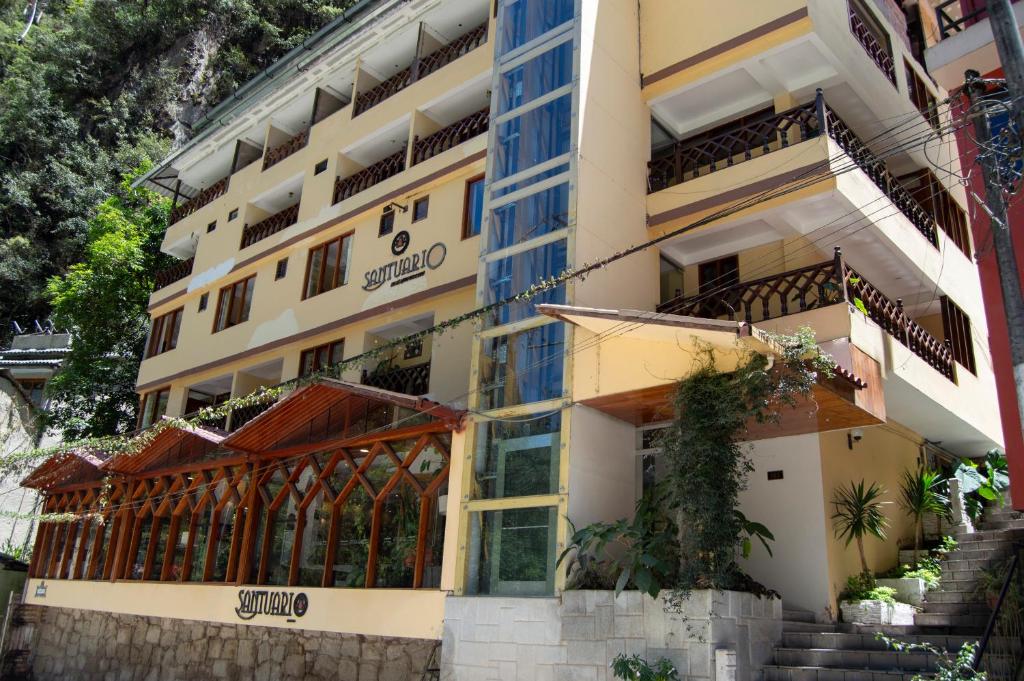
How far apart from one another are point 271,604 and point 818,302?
971cm

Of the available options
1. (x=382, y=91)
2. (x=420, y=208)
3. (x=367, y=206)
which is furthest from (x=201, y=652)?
(x=382, y=91)

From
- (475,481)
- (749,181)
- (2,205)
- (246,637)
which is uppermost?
(2,205)

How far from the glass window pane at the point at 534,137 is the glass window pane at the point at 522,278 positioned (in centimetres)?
154

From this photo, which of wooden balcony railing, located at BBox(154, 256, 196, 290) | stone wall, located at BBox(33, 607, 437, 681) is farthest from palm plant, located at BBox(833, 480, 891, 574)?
wooden balcony railing, located at BBox(154, 256, 196, 290)

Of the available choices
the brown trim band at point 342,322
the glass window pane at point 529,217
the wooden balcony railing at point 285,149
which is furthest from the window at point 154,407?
the glass window pane at point 529,217

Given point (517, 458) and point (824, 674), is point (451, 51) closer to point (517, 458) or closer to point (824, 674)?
point (517, 458)

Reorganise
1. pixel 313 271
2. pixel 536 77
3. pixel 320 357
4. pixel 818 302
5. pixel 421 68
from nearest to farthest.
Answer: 1. pixel 818 302
2. pixel 536 77
3. pixel 320 357
4. pixel 421 68
5. pixel 313 271

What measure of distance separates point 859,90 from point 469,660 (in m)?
10.7

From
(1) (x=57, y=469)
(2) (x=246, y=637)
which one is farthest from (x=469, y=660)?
(1) (x=57, y=469)

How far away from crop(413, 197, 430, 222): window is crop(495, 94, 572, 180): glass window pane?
2827mm

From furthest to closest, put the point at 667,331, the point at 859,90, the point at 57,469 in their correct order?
the point at 57,469 → the point at 859,90 → the point at 667,331

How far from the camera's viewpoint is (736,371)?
10.2 m

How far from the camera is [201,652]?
1584 cm

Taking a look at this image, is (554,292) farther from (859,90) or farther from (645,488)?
(859,90)
